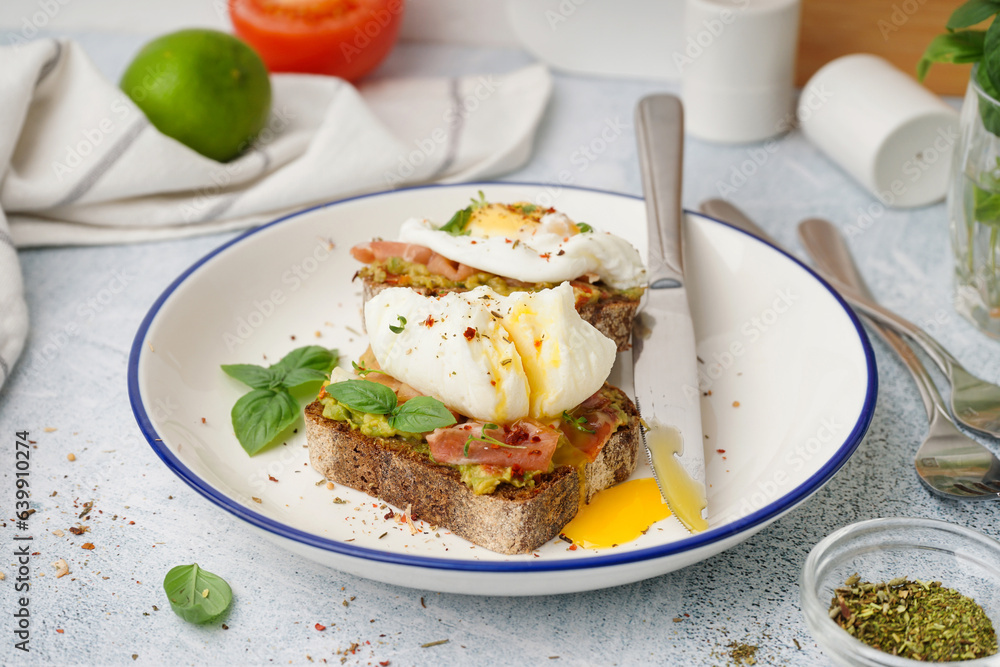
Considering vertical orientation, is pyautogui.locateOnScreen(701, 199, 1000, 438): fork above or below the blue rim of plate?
below

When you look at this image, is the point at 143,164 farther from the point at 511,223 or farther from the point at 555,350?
the point at 555,350

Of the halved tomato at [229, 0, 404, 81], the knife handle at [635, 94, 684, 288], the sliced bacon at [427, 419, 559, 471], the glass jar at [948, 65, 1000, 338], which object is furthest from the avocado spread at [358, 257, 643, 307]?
the halved tomato at [229, 0, 404, 81]

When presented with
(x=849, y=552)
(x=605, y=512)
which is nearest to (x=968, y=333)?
(x=849, y=552)

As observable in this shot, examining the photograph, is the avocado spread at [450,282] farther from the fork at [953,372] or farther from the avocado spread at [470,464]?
the fork at [953,372]

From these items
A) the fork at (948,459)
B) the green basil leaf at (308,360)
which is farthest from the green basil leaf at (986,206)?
the green basil leaf at (308,360)

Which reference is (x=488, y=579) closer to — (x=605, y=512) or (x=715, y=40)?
(x=605, y=512)

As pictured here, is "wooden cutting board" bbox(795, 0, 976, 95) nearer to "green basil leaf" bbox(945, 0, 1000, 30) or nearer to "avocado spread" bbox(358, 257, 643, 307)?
"green basil leaf" bbox(945, 0, 1000, 30)
